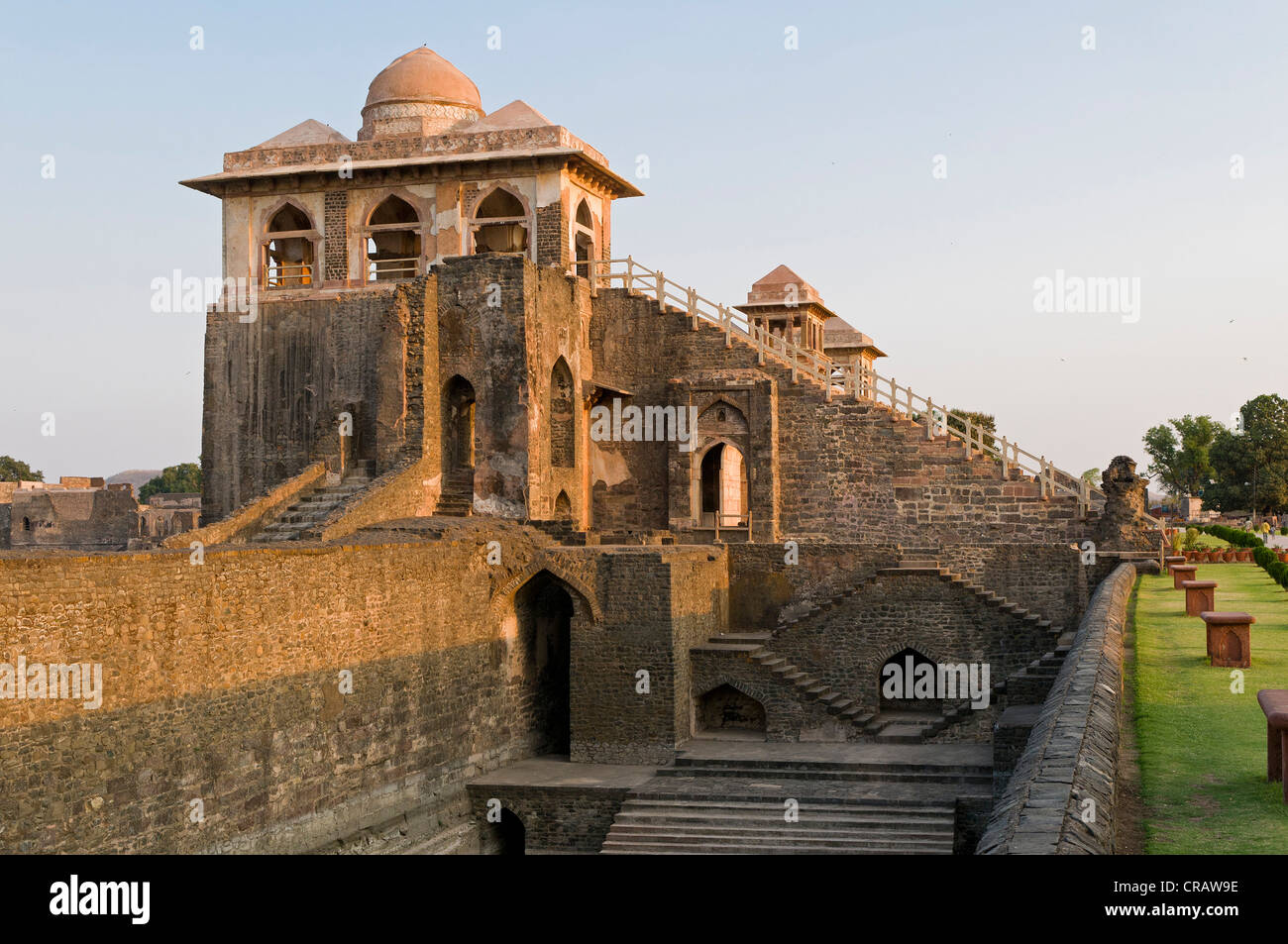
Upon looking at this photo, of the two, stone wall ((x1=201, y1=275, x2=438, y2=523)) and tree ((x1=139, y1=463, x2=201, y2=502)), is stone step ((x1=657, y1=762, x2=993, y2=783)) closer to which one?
stone wall ((x1=201, y1=275, x2=438, y2=523))

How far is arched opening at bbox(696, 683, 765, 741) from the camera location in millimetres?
25908

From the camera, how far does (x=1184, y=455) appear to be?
263 feet

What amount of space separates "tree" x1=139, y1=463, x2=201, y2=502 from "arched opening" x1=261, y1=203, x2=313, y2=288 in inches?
3152

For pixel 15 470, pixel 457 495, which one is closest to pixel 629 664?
pixel 457 495

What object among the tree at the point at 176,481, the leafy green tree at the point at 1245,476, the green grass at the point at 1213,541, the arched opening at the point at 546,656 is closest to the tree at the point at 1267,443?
the leafy green tree at the point at 1245,476

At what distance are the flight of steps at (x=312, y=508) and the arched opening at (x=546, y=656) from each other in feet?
13.3

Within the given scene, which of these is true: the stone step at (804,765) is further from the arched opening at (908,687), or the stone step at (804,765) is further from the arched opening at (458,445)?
the arched opening at (458,445)

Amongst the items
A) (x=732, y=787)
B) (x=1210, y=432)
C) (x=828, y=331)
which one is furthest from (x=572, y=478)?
(x=1210, y=432)

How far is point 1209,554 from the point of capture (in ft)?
105

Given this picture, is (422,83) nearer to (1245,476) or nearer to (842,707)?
(842,707)

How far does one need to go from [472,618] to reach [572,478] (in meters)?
7.83

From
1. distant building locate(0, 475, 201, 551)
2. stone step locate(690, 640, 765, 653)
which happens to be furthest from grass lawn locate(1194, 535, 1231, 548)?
distant building locate(0, 475, 201, 551)

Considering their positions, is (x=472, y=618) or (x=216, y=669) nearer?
(x=216, y=669)
